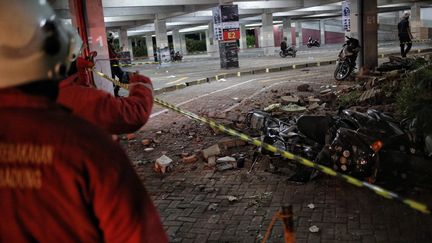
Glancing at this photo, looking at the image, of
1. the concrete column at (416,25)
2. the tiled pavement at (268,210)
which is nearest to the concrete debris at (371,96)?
the tiled pavement at (268,210)

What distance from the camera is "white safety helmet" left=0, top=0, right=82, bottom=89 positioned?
145cm

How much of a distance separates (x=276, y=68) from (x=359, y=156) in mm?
15993

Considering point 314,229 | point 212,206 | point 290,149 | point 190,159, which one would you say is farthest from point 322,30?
point 314,229

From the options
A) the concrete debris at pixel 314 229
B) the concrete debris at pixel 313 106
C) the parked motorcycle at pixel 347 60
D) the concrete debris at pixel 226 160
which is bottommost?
the concrete debris at pixel 314 229

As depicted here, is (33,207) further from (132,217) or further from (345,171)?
(345,171)

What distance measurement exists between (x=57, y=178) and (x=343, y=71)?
13182mm

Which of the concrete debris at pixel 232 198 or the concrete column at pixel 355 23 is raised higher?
the concrete column at pixel 355 23

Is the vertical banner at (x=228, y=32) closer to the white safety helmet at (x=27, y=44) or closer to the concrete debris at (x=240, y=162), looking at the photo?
the concrete debris at (x=240, y=162)

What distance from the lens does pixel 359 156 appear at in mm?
4656

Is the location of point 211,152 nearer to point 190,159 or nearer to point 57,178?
point 190,159

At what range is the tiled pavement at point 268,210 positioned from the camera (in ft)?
12.9

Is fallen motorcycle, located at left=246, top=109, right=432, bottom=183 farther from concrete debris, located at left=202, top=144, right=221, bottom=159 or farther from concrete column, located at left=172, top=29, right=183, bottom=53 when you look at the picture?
concrete column, located at left=172, top=29, right=183, bottom=53

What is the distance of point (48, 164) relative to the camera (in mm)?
1360

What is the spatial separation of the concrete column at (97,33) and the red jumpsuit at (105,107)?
8875 mm
